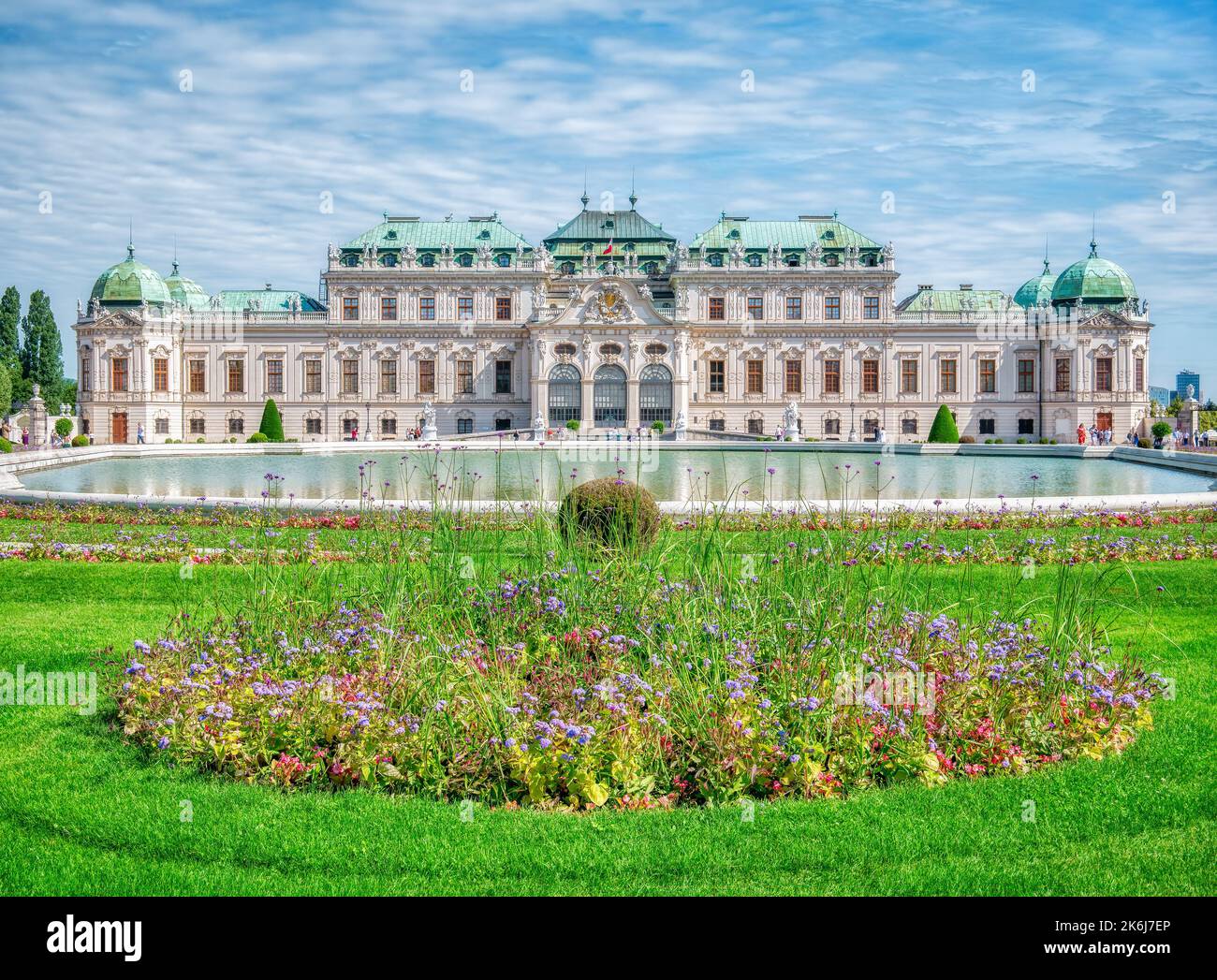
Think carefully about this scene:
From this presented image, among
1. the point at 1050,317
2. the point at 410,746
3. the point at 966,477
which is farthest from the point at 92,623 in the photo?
the point at 1050,317

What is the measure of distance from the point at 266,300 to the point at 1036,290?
147 feet

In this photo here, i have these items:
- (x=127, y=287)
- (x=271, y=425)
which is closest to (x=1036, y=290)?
(x=271, y=425)

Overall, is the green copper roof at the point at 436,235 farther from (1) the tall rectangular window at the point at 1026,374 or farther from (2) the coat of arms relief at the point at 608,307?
(1) the tall rectangular window at the point at 1026,374

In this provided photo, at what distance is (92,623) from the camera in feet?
34.4

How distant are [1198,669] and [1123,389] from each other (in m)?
54.0

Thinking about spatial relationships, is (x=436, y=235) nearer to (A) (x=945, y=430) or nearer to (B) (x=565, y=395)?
(B) (x=565, y=395)

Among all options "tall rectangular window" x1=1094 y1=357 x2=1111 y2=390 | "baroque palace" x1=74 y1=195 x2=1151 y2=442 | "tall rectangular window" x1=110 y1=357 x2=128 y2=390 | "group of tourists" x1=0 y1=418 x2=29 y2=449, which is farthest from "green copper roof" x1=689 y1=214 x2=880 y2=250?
"group of tourists" x1=0 y1=418 x2=29 y2=449

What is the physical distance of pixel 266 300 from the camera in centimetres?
6191

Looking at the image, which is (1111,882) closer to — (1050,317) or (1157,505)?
(1157,505)

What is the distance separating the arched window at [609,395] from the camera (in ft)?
190

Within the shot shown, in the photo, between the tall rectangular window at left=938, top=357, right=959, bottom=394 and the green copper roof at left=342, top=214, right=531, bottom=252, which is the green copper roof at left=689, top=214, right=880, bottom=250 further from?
the green copper roof at left=342, top=214, right=531, bottom=252

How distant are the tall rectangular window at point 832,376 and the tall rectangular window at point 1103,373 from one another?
13.5 metres

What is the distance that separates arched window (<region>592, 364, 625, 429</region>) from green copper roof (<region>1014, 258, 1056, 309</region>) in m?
23.9

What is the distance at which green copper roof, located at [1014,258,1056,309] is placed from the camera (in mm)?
62625
